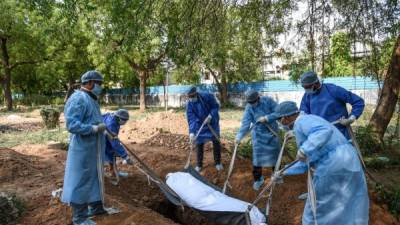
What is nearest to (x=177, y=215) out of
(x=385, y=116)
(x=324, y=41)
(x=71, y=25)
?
(x=71, y=25)

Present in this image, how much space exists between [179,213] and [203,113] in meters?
1.73

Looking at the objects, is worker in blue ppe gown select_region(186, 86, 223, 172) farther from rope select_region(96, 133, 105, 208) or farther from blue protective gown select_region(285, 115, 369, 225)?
blue protective gown select_region(285, 115, 369, 225)

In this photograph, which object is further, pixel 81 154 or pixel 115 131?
pixel 115 131

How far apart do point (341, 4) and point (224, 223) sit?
4.44 meters

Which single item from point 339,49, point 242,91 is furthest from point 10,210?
point 242,91

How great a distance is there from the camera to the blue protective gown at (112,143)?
6.90 metres

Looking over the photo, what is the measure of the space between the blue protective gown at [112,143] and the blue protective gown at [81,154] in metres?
1.88

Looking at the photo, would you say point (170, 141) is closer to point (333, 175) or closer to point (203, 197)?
point (203, 197)

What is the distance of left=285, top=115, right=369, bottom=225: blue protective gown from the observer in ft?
12.0

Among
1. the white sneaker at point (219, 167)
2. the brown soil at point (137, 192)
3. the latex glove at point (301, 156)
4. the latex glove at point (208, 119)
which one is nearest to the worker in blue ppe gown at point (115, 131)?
the brown soil at point (137, 192)

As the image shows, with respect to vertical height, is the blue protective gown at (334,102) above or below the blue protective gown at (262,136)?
above

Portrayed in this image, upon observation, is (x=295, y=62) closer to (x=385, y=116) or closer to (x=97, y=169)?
(x=385, y=116)

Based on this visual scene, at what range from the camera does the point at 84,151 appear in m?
4.84

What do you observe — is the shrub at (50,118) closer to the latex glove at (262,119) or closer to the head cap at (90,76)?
the latex glove at (262,119)
